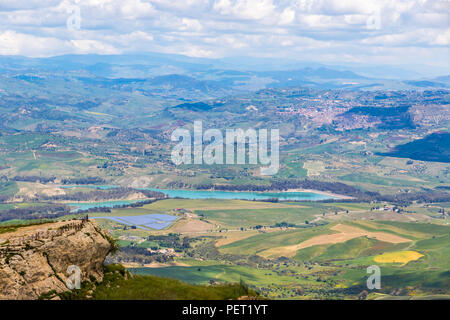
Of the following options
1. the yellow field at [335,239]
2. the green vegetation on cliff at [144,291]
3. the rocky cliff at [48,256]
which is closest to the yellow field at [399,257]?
the yellow field at [335,239]

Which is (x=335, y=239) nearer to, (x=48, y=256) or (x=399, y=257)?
(x=399, y=257)

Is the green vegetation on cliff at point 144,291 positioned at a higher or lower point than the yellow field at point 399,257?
higher

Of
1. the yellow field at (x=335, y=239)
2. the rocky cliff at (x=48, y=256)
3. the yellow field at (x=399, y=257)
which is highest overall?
the rocky cliff at (x=48, y=256)

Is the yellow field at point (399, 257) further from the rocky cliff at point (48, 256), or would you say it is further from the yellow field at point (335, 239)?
the rocky cliff at point (48, 256)

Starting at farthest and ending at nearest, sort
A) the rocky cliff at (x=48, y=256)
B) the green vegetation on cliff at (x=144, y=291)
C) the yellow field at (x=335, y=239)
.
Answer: the yellow field at (x=335, y=239) < the green vegetation on cliff at (x=144, y=291) < the rocky cliff at (x=48, y=256)

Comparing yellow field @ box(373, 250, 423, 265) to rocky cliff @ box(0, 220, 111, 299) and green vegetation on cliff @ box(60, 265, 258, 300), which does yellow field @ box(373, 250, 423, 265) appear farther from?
rocky cliff @ box(0, 220, 111, 299)

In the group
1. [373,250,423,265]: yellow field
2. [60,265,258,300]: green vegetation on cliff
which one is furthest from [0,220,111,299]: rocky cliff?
[373,250,423,265]: yellow field

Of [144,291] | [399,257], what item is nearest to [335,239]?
[399,257]
